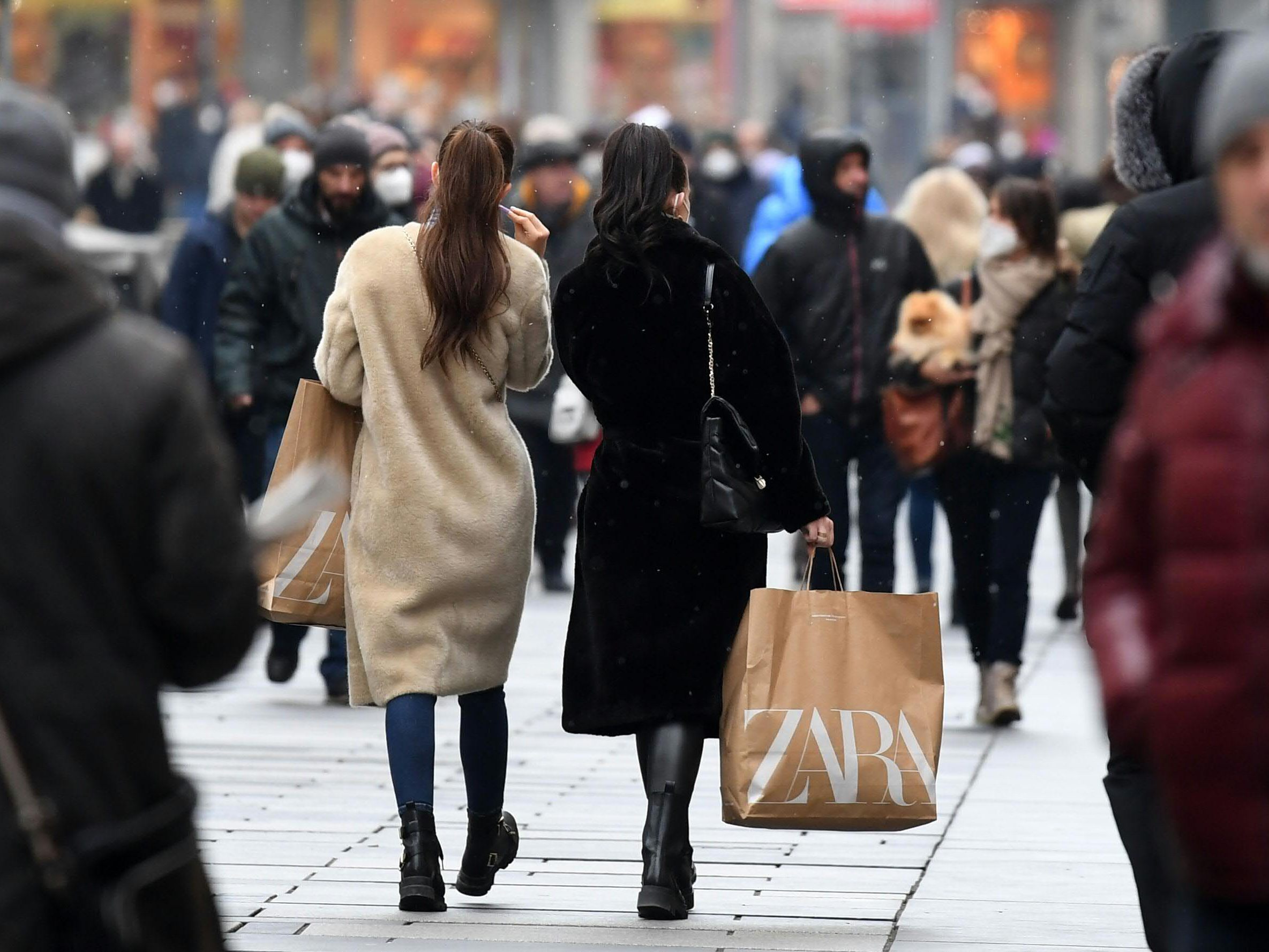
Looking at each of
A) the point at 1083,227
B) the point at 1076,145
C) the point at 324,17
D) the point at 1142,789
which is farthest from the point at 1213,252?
the point at 1076,145

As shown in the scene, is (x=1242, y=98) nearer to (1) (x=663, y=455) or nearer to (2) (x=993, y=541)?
(1) (x=663, y=455)

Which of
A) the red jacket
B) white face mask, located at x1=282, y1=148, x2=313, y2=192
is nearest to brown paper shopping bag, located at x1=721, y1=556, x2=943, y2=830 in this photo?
the red jacket

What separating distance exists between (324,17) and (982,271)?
88.2 ft

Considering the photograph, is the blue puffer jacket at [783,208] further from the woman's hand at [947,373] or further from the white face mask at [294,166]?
the woman's hand at [947,373]

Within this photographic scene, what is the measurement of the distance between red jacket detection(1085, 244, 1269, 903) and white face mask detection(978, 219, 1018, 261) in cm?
651

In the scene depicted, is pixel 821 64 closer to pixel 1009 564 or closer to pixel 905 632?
pixel 1009 564

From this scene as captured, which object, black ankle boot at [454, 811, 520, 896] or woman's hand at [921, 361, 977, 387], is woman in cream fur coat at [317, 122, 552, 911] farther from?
woman's hand at [921, 361, 977, 387]

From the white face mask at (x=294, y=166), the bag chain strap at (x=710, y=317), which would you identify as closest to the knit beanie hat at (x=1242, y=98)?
the bag chain strap at (x=710, y=317)

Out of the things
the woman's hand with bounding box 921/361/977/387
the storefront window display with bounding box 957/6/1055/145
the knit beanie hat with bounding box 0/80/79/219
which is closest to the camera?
the knit beanie hat with bounding box 0/80/79/219

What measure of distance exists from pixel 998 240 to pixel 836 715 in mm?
4051

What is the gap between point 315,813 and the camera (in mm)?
7203

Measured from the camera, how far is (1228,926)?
3033 mm

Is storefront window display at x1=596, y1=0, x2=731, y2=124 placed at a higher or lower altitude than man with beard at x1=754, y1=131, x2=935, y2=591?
lower

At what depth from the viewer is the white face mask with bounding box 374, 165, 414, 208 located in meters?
10.5
